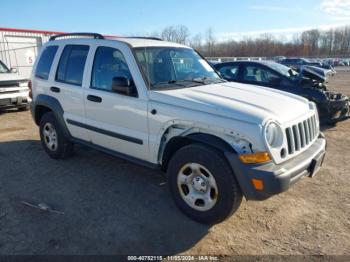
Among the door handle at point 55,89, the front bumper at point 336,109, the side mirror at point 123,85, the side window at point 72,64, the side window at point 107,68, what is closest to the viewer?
the side mirror at point 123,85

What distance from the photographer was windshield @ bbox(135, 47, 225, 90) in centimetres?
400

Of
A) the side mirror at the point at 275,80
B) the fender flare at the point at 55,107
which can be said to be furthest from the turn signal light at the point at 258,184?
the side mirror at the point at 275,80

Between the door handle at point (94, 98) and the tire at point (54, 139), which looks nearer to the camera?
the door handle at point (94, 98)

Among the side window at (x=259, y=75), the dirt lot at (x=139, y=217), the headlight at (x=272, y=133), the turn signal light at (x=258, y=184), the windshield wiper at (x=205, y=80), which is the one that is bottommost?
the dirt lot at (x=139, y=217)

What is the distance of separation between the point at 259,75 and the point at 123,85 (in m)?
5.17

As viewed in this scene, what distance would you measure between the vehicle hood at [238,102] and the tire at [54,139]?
7.81 feet

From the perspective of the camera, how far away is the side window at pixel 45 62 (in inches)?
209

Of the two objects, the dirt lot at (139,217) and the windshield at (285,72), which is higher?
the windshield at (285,72)

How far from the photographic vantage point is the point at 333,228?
3.49m

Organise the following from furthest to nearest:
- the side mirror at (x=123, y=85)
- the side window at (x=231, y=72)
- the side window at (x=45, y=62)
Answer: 1. the side window at (x=231, y=72)
2. the side window at (x=45, y=62)
3. the side mirror at (x=123, y=85)

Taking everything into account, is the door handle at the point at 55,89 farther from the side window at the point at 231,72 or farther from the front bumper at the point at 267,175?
the side window at the point at 231,72

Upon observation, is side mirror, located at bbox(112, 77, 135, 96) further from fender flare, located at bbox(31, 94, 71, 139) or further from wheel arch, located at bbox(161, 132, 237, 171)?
fender flare, located at bbox(31, 94, 71, 139)

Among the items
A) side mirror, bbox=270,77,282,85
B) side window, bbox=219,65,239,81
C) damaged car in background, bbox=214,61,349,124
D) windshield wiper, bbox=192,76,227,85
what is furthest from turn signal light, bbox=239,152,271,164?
side window, bbox=219,65,239,81

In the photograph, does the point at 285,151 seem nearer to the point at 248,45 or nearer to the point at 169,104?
the point at 169,104
